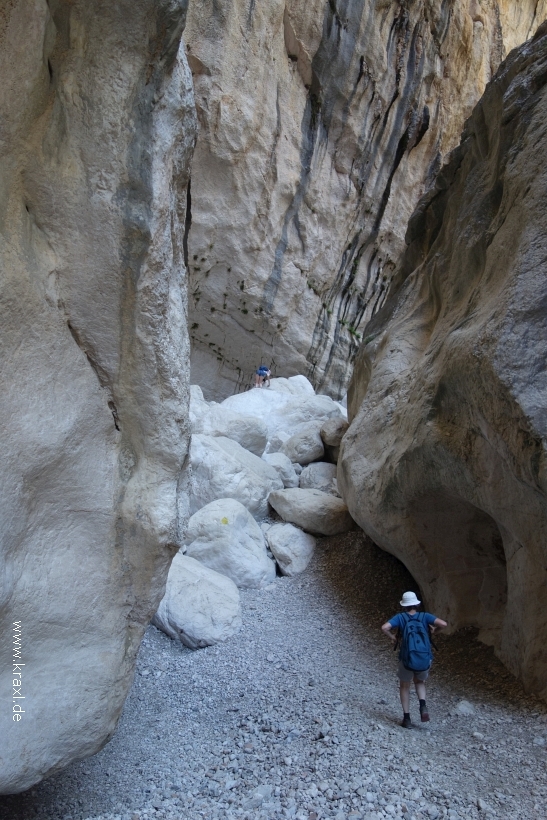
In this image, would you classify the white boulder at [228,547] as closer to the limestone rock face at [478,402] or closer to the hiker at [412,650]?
the limestone rock face at [478,402]

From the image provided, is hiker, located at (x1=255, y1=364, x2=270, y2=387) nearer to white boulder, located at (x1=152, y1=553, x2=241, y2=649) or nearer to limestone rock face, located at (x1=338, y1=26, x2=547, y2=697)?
limestone rock face, located at (x1=338, y1=26, x2=547, y2=697)

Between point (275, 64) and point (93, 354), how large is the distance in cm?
1253

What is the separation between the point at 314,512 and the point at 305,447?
2476 millimetres

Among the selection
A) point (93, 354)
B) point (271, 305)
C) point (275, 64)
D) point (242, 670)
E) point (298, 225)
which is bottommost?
point (242, 670)

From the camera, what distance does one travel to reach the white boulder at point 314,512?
8852mm

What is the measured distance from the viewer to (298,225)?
15609 millimetres

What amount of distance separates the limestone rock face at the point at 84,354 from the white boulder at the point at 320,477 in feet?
21.3

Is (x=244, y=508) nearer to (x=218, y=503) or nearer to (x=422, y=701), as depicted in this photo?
(x=218, y=503)

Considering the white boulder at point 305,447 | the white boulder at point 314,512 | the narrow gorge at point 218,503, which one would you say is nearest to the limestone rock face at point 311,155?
the white boulder at point 305,447

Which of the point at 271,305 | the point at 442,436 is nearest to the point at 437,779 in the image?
the point at 442,436

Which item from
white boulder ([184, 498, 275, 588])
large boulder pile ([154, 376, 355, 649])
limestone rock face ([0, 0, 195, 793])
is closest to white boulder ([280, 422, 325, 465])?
large boulder pile ([154, 376, 355, 649])

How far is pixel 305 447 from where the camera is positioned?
11242mm

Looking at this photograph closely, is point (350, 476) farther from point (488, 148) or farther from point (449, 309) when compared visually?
point (488, 148)

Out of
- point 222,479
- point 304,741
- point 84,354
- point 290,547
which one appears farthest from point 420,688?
point 222,479
